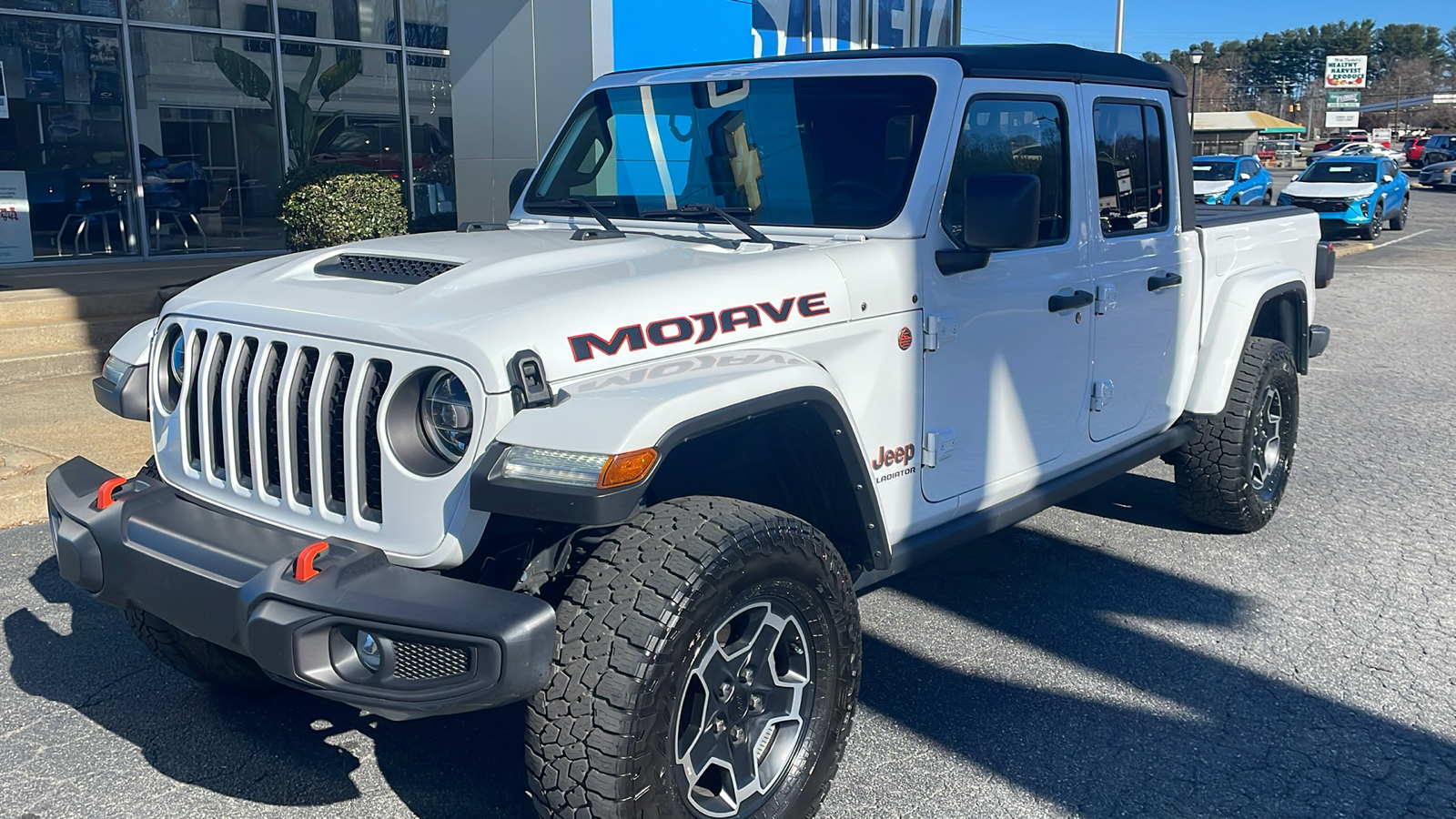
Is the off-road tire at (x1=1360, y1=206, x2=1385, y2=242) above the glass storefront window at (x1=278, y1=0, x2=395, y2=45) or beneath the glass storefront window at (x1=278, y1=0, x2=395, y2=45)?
beneath

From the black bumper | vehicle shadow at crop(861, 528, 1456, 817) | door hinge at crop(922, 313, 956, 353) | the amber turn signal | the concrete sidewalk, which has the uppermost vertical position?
door hinge at crop(922, 313, 956, 353)

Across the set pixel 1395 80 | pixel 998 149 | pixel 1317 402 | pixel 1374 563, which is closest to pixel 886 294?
pixel 998 149

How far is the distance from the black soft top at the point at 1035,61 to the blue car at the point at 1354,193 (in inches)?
882

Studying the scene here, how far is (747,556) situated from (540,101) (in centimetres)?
967

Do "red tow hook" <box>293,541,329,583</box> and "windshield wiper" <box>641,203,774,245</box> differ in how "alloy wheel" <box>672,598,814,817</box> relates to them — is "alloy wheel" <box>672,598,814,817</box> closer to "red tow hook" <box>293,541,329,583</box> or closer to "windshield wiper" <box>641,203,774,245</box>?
"red tow hook" <box>293,541,329,583</box>

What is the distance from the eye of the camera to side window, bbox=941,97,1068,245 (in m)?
3.62

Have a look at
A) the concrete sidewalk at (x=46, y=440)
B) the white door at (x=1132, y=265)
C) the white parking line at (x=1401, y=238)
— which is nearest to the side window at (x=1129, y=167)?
the white door at (x=1132, y=265)

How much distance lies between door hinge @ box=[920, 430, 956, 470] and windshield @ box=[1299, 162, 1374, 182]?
2577 cm

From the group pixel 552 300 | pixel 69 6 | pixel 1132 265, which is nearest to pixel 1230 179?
pixel 69 6

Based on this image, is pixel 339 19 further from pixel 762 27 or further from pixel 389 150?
pixel 762 27

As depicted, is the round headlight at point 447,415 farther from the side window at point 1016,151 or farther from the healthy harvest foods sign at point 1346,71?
the healthy harvest foods sign at point 1346,71

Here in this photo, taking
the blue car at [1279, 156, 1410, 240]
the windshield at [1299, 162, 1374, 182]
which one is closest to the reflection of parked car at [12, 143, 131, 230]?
the blue car at [1279, 156, 1410, 240]

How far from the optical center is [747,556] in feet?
8.55

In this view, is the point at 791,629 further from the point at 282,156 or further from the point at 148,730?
the point at 282,156
